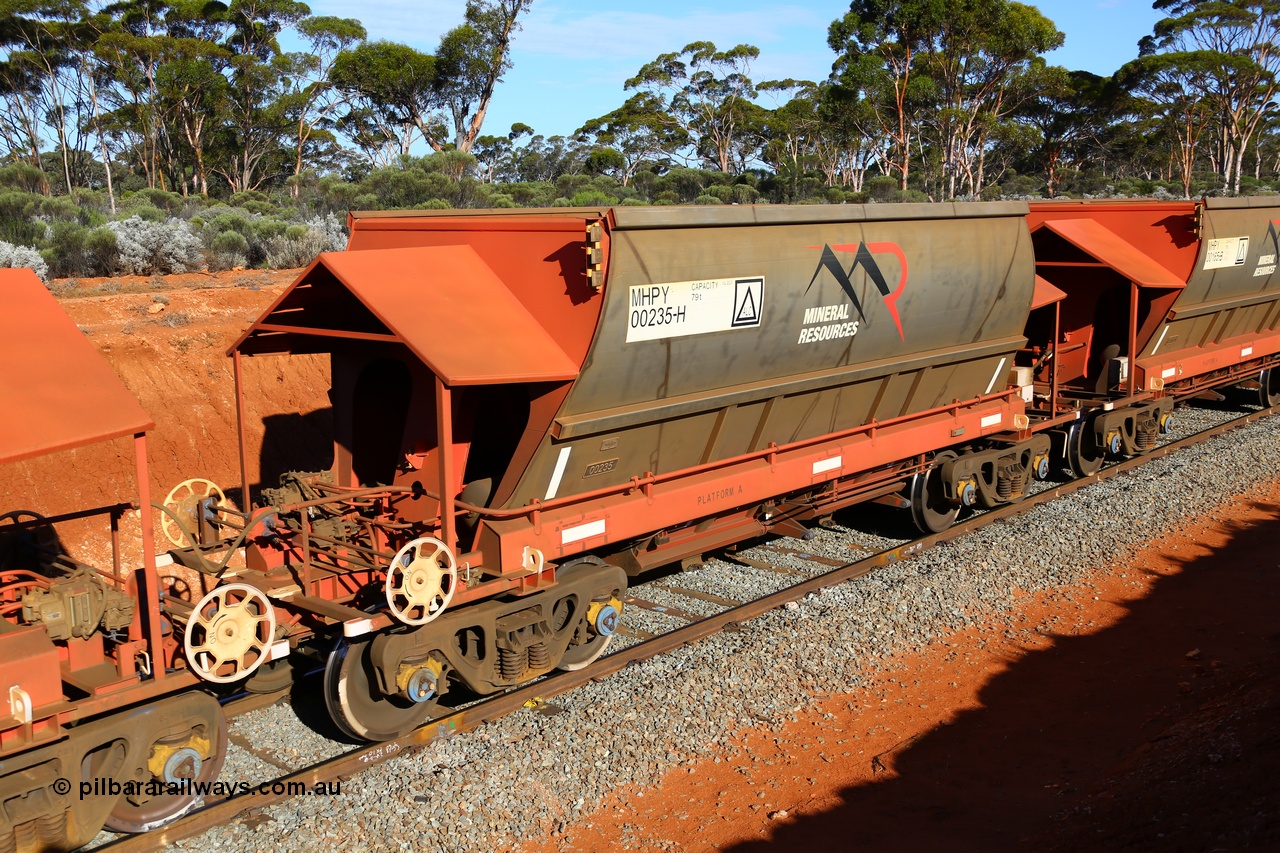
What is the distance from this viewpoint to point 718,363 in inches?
331

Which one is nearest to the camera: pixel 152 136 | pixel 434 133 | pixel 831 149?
pixel 152 136

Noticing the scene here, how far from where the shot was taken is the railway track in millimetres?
6043

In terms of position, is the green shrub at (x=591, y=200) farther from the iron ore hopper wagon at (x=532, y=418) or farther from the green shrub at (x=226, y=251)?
the iron ore hopper wagon at (x=532, y=418)

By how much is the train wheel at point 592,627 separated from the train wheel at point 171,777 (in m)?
2.48

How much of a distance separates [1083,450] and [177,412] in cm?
1147

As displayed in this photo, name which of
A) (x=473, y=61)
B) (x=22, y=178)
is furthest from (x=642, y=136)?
(x=22, y=178)

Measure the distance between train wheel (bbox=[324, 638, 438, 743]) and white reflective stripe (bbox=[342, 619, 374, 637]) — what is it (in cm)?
37

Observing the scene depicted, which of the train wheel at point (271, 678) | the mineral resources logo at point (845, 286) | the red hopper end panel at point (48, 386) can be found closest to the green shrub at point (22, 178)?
the train wheel at point (271, 678)

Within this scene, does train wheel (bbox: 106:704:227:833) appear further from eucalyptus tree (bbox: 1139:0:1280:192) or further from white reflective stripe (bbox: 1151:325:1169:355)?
eucalyptus tree (bbox: 1139:0:1280:192)

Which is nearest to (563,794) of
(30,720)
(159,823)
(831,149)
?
(159,823)

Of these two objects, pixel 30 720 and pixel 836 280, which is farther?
pixel 836 280

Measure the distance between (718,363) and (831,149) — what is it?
4670 cm

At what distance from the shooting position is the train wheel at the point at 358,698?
6.76 meters

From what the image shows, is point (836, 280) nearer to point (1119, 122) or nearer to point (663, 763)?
point (663, 763)
